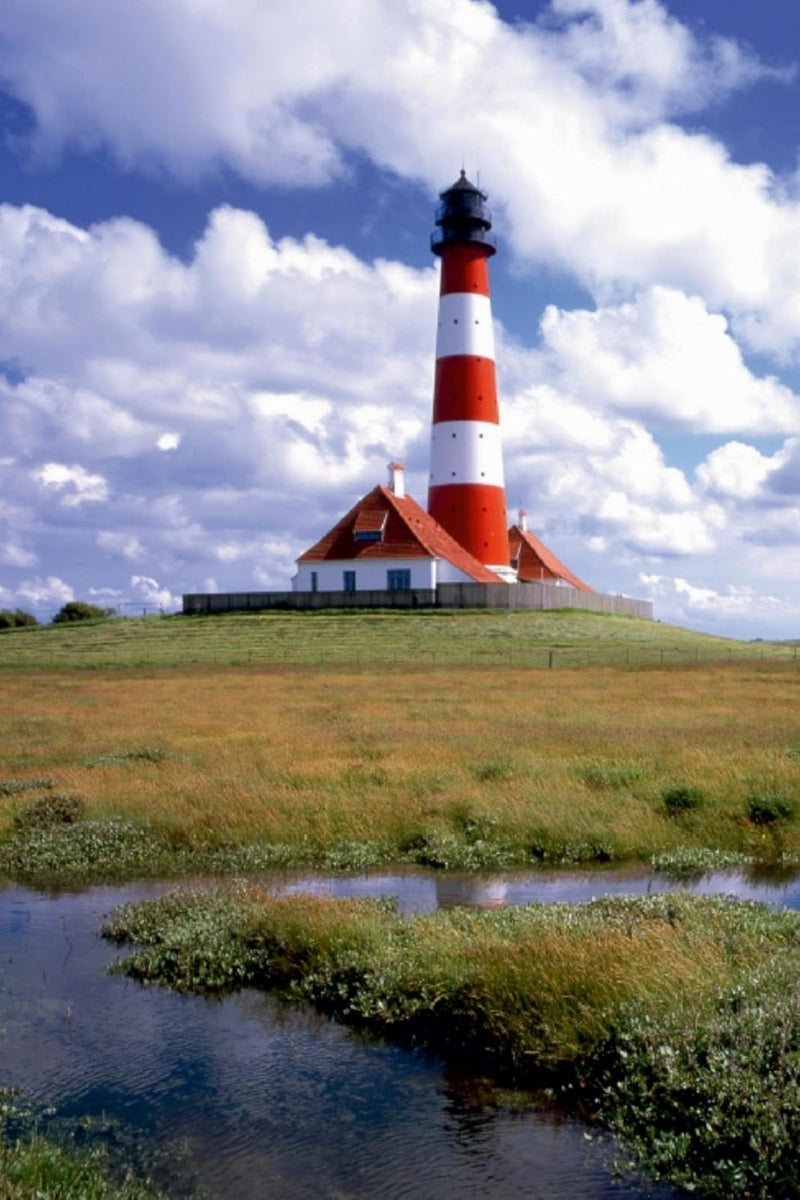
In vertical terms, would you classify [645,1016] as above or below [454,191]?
below

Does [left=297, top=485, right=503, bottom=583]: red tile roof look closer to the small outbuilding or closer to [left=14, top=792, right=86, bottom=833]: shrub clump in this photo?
the small outbuilding

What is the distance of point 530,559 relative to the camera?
8819 cm

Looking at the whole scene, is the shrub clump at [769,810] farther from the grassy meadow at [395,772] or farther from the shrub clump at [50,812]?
the shrub clump at [50,812]

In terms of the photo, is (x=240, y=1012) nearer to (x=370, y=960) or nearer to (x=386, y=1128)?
(x=370, y=960)

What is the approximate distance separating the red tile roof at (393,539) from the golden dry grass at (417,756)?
3239cm

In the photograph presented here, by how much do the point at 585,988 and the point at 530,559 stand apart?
78.6 meters

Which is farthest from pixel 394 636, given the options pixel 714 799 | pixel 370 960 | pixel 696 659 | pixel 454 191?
pixel 370 960

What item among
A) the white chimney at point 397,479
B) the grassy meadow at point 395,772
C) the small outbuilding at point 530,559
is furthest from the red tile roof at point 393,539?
the grassy meadow at point 395,772

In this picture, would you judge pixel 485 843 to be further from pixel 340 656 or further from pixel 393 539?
pixel 393 539

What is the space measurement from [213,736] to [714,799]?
1202cm

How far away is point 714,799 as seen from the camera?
2027 centimetres

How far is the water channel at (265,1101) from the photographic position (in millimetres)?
8250

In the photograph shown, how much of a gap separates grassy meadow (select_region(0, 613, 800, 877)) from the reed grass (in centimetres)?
417

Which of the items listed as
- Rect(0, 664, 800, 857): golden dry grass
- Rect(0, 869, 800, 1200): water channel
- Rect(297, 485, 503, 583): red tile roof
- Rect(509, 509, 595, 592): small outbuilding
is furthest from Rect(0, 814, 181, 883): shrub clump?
Rect(509, 509, 595, 592): small outbuilding
